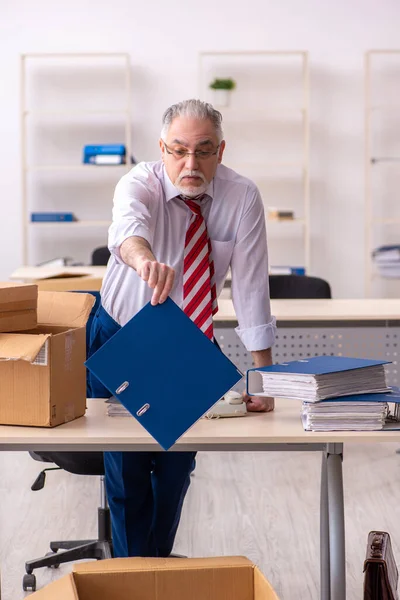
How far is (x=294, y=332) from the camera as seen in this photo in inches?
154

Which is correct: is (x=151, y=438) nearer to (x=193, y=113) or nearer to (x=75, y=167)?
(x=193, y=113)

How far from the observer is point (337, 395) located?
202 centimetres

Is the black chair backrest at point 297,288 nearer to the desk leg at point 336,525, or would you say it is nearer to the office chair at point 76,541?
the office chair at point 76,541

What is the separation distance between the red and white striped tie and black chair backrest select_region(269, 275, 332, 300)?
197 cm

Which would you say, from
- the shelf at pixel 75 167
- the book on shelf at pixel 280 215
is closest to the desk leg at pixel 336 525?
the book on shelf at pixel 280 215

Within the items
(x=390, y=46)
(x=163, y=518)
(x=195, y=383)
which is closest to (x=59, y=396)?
(x=195, y=383)

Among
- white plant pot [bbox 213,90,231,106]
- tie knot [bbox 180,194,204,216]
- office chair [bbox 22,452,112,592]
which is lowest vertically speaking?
office chair [bbox 22,452,112,592]

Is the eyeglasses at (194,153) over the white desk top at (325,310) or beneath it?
over

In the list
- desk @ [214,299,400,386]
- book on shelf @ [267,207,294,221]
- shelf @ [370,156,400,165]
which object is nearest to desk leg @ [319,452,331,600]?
desk @ [214,299,400,386]

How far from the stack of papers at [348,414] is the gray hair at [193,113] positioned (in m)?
0.74

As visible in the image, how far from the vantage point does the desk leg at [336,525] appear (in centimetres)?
193

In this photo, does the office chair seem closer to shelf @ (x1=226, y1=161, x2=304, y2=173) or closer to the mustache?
the mustache

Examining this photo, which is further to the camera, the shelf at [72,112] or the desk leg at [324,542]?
the shelf at [72,112]

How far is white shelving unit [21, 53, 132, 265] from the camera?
696cm
